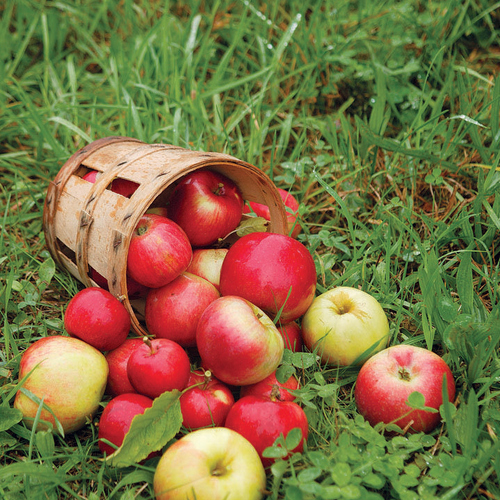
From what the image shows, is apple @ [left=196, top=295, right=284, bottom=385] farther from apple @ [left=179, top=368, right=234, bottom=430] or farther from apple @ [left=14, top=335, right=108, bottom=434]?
apple @ [left=14, top=335, right=108, bottom=434]

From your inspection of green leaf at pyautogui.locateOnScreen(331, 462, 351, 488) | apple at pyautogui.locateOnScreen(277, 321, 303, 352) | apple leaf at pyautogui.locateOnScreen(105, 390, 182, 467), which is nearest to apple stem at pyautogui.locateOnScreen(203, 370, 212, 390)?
apple leaf at pyautogui.locateOnScreen(105, 390, 182, 467)

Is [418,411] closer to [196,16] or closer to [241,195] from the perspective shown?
[241,195]

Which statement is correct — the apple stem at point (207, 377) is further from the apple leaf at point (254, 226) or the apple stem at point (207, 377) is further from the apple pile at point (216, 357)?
the apple leaf at point (254, 226)

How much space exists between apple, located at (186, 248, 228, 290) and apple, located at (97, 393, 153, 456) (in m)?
0.66

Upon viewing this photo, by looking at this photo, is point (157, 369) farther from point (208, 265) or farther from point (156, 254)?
point (208, 265)

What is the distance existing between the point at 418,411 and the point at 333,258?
90 cm

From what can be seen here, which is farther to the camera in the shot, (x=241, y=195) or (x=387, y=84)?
(x=387, y=84)

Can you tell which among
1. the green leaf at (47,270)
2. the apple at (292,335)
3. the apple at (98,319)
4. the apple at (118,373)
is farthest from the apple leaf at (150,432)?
Result: the green leaf at (47,270)

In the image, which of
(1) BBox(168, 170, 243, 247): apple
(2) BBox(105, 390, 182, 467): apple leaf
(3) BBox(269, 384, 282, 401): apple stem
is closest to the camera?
(2) BBox(105, 390, 182, 467): apple leaf

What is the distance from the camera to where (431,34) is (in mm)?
3270

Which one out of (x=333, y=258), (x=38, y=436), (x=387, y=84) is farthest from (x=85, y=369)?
(x=387, y=84)

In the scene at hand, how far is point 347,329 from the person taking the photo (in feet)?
6.04

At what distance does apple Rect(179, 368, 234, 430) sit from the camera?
1606 millimetres

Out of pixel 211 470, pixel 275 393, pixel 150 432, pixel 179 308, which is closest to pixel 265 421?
pixel 275 393
